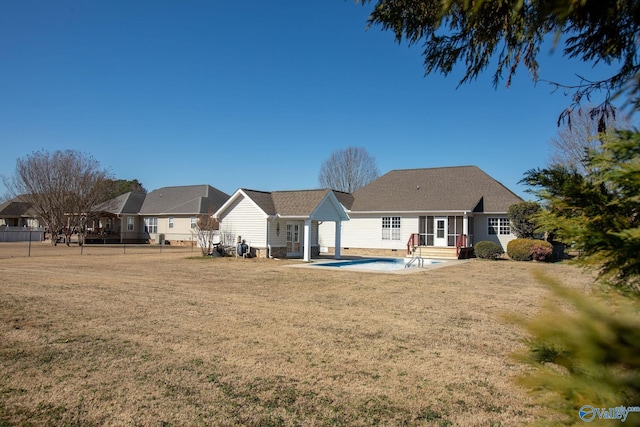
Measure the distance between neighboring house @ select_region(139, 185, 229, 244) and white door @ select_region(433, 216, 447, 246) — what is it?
23540 millimetres

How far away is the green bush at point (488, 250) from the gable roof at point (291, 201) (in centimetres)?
928

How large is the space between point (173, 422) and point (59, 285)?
38.4 feet

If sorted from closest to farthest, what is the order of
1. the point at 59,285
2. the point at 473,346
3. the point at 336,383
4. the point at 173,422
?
the point at 173,422, the point at 336,383, the point at 473,346, the point at 59,285

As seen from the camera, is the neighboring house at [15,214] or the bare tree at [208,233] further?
the neighboring house at [15,214]

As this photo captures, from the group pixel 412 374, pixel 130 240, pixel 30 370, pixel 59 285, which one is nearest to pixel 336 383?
pixel 412 374

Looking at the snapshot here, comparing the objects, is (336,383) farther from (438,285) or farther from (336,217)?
(336,217)

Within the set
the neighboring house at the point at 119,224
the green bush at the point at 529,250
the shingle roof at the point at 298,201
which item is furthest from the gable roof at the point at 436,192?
the neighboring house at the point at 119,224

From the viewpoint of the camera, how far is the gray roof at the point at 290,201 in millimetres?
27484

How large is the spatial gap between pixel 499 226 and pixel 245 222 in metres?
18.2

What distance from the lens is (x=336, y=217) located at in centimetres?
2923

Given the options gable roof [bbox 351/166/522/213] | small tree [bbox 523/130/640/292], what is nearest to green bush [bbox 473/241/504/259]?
gable roof [bbox 351/166/522/213]

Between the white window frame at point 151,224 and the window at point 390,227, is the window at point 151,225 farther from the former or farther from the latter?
the window at point 390,227

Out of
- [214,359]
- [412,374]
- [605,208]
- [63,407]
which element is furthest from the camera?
[214,359]

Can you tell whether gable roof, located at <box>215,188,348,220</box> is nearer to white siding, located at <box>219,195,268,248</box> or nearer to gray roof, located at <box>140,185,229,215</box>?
white siding, located at <box>219,195,268,248</box>
